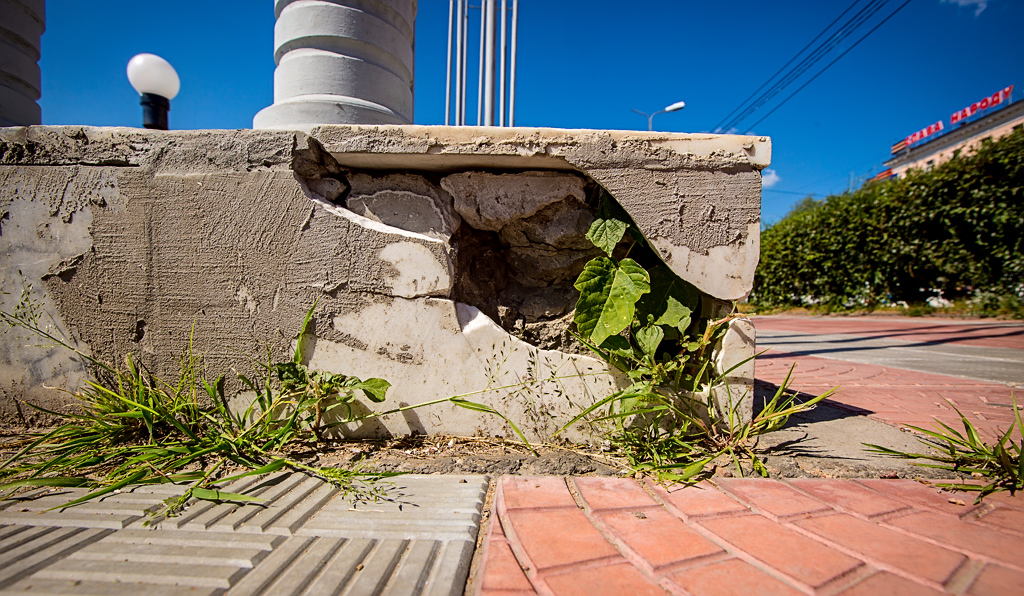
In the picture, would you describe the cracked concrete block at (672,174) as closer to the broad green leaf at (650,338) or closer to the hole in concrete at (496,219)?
the hole in concrete at (496,219)

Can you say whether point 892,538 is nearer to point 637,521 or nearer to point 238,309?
point 637,521

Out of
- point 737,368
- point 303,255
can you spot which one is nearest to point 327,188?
point 303,255

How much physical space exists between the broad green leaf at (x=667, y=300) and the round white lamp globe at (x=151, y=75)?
12.6 ft

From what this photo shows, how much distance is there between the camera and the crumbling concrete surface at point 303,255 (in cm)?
165

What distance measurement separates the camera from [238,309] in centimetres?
167

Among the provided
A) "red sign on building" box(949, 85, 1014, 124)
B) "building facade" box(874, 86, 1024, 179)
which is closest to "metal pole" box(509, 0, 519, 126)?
"building facade" box(874, 86, 1024, 179)

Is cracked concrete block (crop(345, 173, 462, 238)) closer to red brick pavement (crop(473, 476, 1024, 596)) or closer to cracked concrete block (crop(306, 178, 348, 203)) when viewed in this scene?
cracked concrete block (crop(306, 178, 348, 203))

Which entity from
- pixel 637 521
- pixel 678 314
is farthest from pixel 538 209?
pixel 637 521

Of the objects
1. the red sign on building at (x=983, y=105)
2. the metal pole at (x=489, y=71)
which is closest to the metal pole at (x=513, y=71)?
the metal pole at (x=489, y=71)

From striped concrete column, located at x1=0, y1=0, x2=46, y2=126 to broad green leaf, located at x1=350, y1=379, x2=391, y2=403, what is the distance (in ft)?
8.66

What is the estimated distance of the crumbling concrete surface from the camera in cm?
165

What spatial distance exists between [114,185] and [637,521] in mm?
2134

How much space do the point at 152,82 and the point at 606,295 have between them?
379 centimetres

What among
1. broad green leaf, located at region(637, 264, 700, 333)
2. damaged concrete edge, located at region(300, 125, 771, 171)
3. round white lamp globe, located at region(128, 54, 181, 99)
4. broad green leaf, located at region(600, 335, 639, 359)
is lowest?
broad green leaf, located at region(600, 335, 639, 359)
